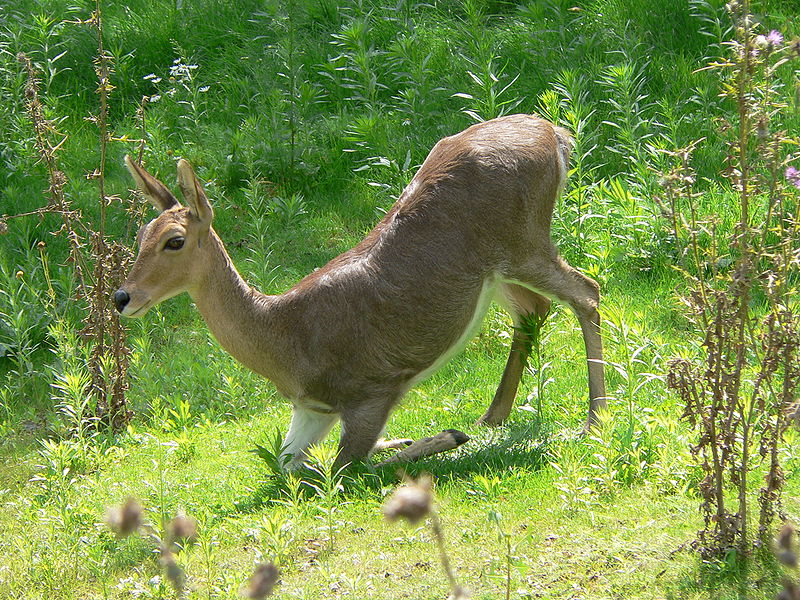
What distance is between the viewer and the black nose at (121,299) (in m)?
6.06

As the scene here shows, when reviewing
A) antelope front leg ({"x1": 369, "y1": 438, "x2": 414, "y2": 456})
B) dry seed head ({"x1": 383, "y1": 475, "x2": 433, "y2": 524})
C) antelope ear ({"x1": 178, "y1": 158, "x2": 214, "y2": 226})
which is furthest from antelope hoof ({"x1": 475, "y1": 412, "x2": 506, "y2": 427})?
dry seed head ({"x1": 383, "y1": 475, "x2": 433, "y2": 524})

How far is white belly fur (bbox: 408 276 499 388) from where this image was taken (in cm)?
638

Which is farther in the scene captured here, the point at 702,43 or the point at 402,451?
the point at 702,43

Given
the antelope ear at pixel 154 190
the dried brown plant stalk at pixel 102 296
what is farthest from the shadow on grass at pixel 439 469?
the dried brown plant stalk at pixel 102 296

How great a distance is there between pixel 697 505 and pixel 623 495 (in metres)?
0.37

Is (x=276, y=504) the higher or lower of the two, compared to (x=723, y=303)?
lower

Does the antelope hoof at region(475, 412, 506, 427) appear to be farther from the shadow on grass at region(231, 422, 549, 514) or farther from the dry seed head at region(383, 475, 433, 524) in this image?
the dry seed head at region(383, 475, 433, 524)

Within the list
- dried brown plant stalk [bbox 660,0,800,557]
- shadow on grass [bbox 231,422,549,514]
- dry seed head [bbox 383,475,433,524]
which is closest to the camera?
dry seed head [bbox 383,475,433,524]

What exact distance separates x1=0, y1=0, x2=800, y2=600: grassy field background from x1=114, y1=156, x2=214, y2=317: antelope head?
949 mm

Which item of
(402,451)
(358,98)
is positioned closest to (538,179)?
(402,451)

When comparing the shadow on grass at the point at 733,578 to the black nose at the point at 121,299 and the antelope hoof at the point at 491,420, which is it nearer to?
the antelope hoof at the point at 491,420

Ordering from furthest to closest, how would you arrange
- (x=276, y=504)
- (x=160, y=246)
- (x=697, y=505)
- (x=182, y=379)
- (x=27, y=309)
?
(x=27, y=309), (x=182, y=379), (x=160, y=246), (x=276, y=504), (x=697, y=505)

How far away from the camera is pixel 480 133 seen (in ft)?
21.7

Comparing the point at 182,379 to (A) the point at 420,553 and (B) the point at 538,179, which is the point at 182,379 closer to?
(B) the point at 538,179
